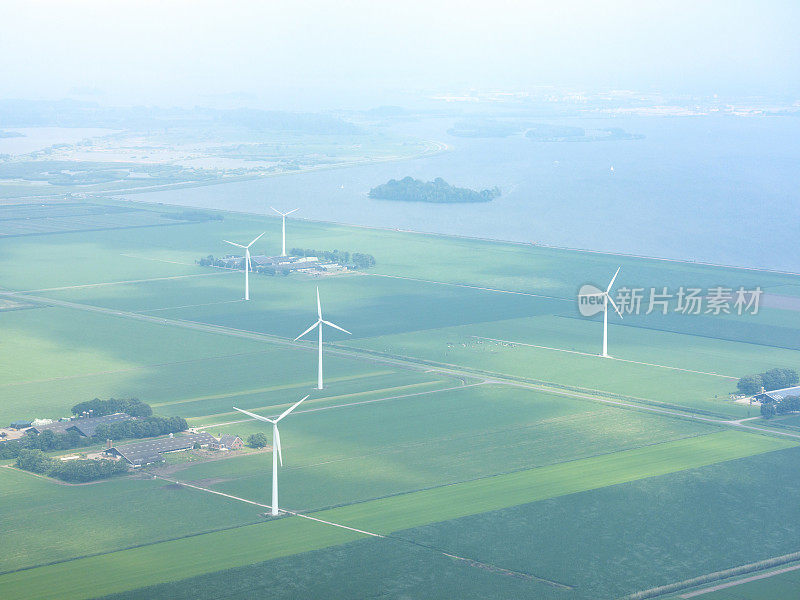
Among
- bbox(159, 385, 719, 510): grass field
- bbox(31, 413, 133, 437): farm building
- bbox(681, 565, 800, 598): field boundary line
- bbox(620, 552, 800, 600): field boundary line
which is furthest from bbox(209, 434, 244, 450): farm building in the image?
bbox(681, 565, 800, 598): field boundary line

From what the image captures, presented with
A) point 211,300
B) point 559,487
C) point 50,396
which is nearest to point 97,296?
point 211,300

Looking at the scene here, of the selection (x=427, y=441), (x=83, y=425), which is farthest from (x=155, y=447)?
(x=427, y=441)

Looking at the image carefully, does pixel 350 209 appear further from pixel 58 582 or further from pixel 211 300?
pixel 58 582

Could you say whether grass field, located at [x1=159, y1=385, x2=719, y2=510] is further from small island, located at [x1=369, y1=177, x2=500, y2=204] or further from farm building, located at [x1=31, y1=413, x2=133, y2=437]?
small island, located at [x1=369, y1=177, x2=500, y2=204]

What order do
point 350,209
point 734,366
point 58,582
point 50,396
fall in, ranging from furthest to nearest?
point 350,209 < point 734,366 < point 50,396 < point 58,582


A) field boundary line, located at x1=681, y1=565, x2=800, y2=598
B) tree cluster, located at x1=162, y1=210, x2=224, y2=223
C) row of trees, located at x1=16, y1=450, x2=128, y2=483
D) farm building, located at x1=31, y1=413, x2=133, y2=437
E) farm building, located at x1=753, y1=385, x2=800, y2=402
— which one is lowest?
field boundary line, located at x1=681, y1=565, x2=800, y2=598
